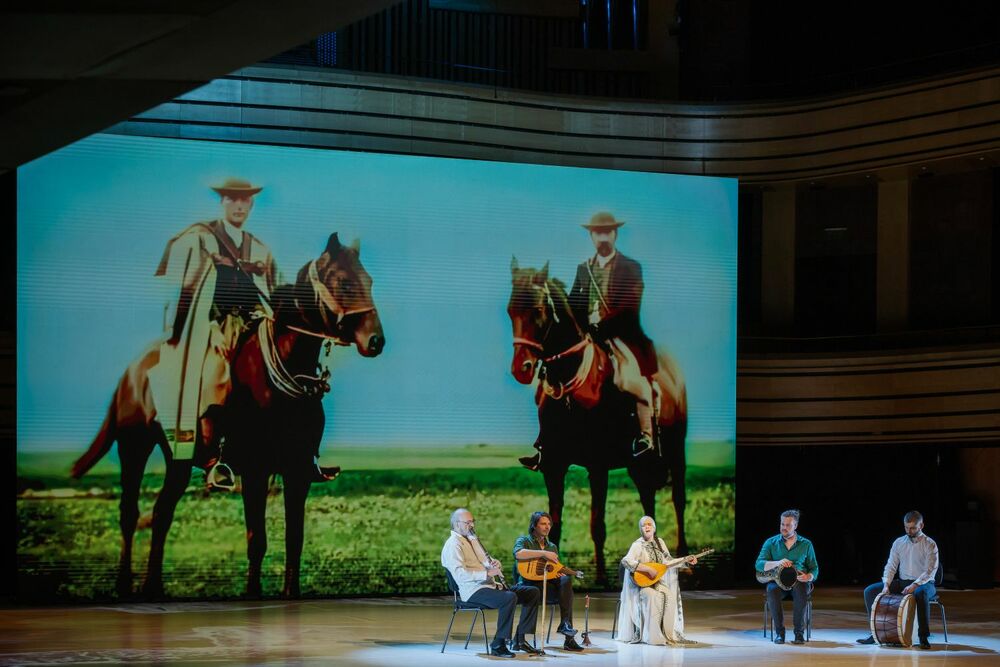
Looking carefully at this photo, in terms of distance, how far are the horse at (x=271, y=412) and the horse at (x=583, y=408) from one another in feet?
6.15

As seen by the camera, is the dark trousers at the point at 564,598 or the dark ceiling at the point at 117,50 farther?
the dark trousers at the point at 564,598

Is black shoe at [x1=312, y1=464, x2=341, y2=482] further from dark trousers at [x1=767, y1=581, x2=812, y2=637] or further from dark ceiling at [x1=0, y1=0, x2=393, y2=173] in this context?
dark ceiling at [x1=0, y1=0, x2=393, y2=173]

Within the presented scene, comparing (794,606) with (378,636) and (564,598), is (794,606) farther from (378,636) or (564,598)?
(378,636)

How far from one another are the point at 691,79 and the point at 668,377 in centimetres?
525

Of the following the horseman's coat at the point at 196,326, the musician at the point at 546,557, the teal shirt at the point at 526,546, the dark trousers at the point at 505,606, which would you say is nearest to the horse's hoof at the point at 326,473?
the horseman's coat at the point at 196,326

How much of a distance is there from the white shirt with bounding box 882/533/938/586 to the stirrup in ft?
23.5

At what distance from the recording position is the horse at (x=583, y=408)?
636 inches

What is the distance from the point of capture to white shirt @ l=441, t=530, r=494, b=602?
34.4 feet

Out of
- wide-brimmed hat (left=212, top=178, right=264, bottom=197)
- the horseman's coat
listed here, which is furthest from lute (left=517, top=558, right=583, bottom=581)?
wide-brimmed hat (left=212, top=178, right=264, bottom=197)

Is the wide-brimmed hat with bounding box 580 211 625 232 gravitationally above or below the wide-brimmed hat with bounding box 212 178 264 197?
below

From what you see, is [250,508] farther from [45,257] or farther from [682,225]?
[682,225]

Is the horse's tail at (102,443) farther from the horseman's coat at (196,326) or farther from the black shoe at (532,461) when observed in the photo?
the black shoe at (532,461)

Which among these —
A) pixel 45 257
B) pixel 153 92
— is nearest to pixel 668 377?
pixel 45 257

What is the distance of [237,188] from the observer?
50.0 feet
